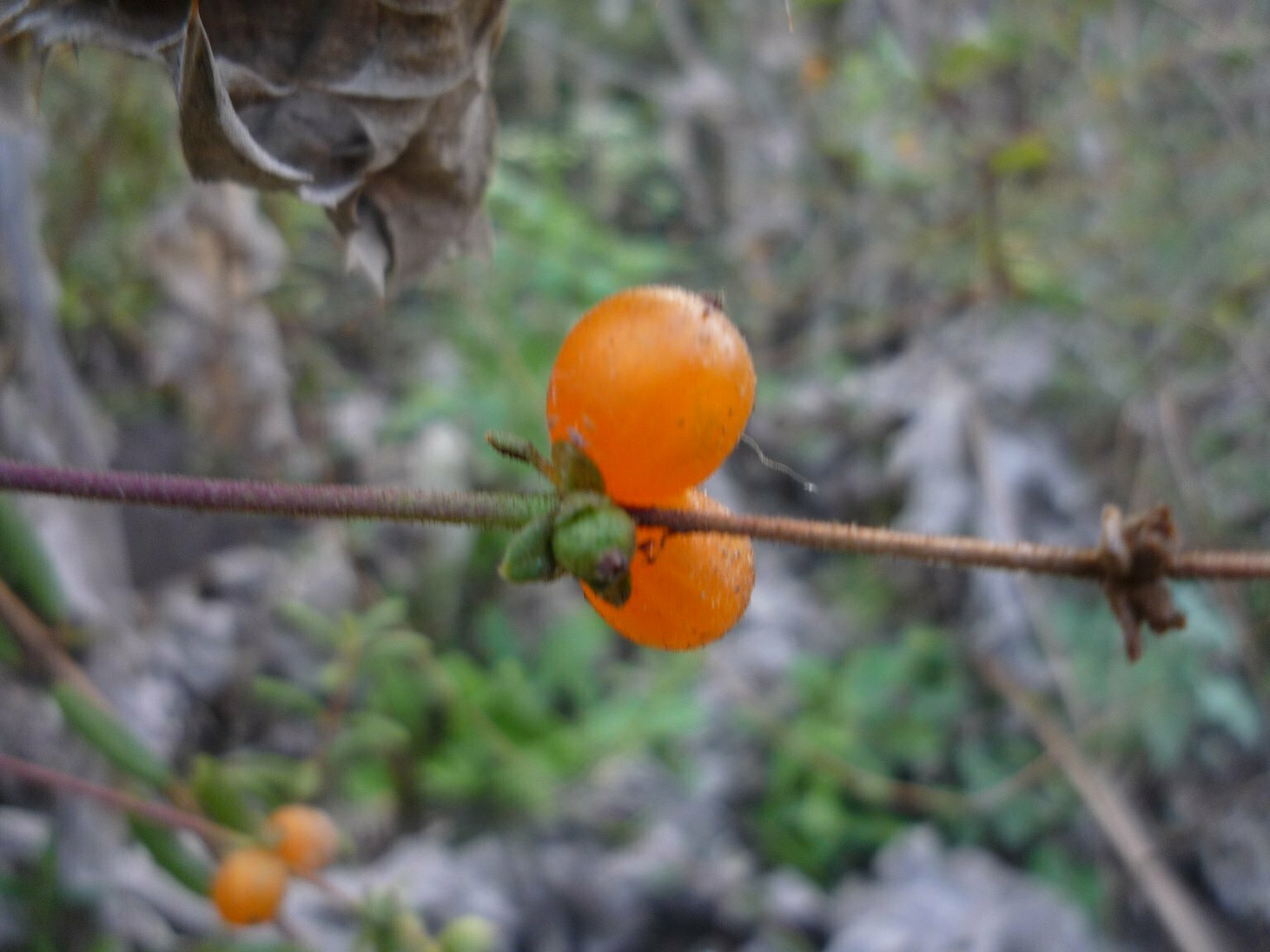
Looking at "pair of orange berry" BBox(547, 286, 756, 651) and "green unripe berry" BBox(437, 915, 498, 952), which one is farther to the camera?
"green unripe berry" BBox(437, 915, 498, 952)

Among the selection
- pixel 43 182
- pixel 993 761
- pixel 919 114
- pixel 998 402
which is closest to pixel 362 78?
pixel 43 182

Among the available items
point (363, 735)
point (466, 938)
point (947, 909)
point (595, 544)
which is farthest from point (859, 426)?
point (595, 544)

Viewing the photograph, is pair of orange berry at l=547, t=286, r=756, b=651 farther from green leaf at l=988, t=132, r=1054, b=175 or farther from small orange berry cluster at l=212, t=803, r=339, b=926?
green leaf at l=988, t=132, r=1054, b=175

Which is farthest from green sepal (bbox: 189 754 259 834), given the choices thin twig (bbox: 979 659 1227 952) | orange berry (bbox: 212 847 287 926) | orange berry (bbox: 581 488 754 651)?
thin twig (bbox: 979 659 1227 952)

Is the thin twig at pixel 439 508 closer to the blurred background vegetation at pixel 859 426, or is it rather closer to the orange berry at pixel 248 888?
the orange berry at pixel 248 888

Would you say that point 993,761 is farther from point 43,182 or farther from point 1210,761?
point 43,182

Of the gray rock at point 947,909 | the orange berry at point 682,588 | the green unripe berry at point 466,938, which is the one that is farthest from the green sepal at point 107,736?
the gray rock at point 947,909
